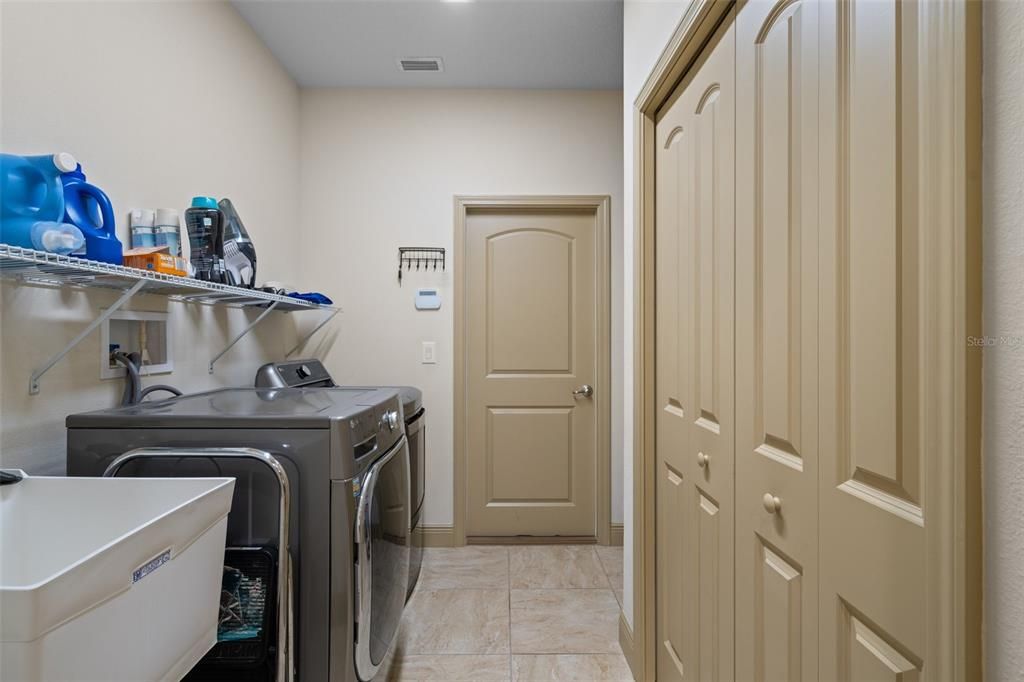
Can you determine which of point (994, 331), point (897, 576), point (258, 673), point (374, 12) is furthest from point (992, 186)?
point (374, 12)

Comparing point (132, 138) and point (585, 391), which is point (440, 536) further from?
point (132, 138)

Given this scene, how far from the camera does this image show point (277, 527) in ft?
4.08

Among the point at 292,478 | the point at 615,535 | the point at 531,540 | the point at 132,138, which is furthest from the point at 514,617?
the point at 132,138

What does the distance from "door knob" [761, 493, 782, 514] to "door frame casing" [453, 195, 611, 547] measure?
Result: 6.42ft

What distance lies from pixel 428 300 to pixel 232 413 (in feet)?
5.54

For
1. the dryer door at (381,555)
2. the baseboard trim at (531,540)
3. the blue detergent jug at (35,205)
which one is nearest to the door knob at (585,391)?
the baseboard trim at (531,540)

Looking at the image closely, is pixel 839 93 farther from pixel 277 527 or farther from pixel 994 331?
pixel 277 527

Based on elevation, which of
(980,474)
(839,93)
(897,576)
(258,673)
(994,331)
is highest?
(839,93)

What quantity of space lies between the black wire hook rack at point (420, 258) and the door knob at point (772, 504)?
224 centimetres

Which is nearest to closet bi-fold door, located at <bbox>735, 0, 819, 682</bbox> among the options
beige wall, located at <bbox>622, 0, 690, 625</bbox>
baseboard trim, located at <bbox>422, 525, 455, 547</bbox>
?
beige wall, located at <bbox>622, 0, 690, 625</bbox>

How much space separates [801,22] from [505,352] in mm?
2273

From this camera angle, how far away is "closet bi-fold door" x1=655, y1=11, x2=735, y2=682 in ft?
4.01

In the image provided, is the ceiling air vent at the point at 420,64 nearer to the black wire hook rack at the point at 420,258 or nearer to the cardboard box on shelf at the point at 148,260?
the black wire hook rack at the point at 420,258

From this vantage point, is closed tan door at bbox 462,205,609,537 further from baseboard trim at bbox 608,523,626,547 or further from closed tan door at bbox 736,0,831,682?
closed tan door at bbox 736,0,831,682
